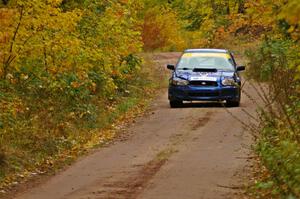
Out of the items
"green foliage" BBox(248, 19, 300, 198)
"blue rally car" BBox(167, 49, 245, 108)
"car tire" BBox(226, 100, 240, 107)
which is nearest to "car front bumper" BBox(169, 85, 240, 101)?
"blue rally car" BBox(167, 49, 245, 108)

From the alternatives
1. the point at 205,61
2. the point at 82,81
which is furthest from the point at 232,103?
the point at 82,81

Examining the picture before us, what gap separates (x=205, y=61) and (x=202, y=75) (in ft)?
3.52

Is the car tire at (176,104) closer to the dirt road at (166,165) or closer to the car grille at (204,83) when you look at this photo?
the car grille at (204,83)

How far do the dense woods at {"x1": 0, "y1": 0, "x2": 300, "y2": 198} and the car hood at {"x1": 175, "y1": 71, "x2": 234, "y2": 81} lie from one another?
134cm

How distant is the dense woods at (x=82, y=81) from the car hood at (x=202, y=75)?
1.34m

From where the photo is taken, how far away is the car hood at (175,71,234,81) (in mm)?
22062

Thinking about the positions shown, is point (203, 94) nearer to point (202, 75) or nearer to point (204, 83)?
point (204, 83)

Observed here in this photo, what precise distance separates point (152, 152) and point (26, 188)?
351 cm

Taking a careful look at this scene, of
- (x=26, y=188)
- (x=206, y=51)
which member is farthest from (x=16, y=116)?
(x=206, y=51)

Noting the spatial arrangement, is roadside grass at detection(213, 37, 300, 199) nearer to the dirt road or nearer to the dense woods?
the dense woods

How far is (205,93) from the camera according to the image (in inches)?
869

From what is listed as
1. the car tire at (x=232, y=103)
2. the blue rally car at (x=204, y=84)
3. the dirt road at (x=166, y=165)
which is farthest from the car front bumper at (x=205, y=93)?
the dirt road at (x=166, y=165)

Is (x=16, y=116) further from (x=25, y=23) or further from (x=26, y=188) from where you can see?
(x=26, y=188)

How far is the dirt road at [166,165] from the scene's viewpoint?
36.6ft
